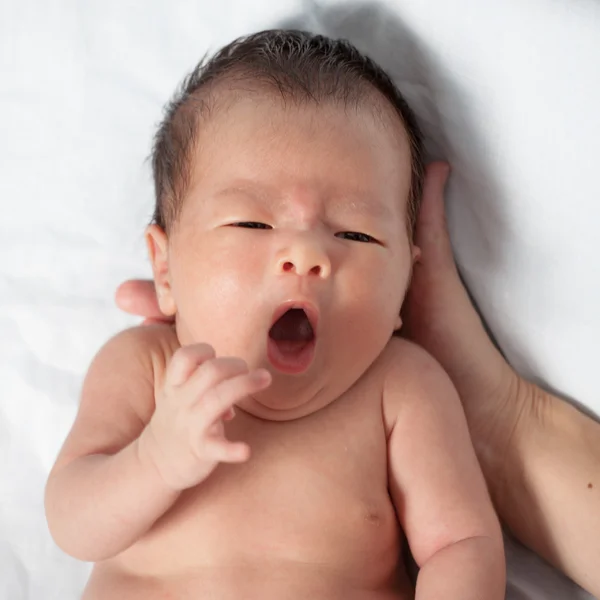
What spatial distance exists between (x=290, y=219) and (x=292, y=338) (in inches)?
6.7

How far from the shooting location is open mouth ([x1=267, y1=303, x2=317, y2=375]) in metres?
1.12

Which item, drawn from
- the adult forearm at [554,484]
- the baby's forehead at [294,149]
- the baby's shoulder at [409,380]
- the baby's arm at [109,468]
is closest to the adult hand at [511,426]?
the adult forearm at [554,484]

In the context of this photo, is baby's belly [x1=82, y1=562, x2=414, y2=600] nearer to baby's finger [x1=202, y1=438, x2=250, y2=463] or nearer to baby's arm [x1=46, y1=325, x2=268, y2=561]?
baby's arm [x1=46, y1=325, x2=268, y2=561]

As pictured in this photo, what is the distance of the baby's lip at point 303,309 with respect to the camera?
1104 millimetres

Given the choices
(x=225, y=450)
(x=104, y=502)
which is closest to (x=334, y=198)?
(x=225, y=450)

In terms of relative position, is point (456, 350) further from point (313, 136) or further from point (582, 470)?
point (313, 136)

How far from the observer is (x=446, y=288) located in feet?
4.57

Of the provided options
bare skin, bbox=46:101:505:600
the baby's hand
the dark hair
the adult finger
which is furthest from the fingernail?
the adult finger

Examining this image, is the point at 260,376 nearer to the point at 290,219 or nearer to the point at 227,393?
the point at 227,393

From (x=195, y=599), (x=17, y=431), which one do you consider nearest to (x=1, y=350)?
(x=17, y=431)

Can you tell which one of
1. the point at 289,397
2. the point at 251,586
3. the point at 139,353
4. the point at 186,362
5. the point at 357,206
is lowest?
the point at 251,586

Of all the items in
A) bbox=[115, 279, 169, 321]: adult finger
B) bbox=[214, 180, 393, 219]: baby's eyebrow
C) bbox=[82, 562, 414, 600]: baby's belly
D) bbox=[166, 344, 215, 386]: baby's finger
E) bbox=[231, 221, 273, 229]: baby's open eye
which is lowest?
bbox=[82, 562, 414, 600]: baby's belly

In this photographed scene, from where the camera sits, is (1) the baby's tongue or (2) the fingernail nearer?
(2) the fingernail

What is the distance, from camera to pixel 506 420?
53.8 inches
